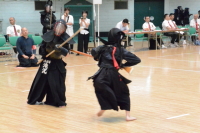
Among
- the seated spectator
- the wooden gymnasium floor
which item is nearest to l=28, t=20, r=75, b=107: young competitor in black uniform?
the wooden gymnasium floor

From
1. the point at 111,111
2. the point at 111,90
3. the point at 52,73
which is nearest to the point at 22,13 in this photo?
the point at 52,73

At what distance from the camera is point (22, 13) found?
21641mm

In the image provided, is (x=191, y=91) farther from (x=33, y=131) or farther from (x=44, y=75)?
(x=33, y=131)

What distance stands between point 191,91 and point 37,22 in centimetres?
1582

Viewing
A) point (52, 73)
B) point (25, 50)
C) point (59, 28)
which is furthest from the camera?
point (25, 50)

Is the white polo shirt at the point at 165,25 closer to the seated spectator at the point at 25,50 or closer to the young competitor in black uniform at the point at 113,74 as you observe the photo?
the seated spectator at the point at 25,50

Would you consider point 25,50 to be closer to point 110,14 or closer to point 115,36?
point 115,36

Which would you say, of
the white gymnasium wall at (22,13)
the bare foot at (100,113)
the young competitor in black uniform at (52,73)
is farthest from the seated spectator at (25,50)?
the white gymnasium wall at (22,13)

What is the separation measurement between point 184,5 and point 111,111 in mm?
19533

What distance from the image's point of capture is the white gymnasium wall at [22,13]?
69.3 ft

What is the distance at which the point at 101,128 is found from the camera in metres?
5.25

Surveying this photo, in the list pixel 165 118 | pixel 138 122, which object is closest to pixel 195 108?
pixel 165 118

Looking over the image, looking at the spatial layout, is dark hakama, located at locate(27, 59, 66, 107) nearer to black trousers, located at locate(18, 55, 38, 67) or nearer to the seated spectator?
the seated spectator

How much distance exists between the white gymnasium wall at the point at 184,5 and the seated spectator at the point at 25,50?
1474 centimetres
